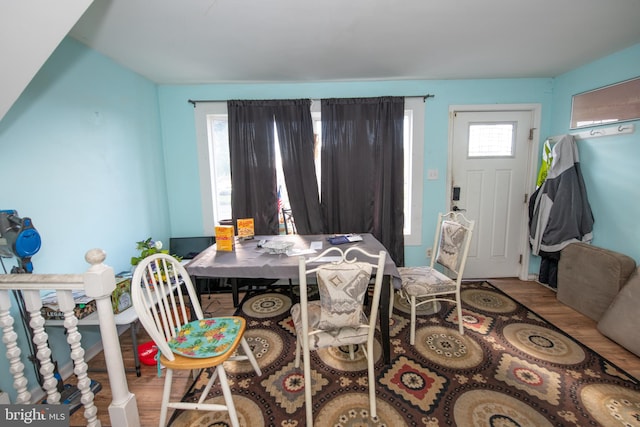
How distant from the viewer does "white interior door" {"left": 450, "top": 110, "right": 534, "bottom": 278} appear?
3057mm

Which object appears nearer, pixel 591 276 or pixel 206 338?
pixel 206 338

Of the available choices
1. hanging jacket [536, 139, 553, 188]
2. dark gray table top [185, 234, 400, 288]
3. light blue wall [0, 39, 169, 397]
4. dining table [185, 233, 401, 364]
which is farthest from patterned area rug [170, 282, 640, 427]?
hanging jacket [536, 139, 553, 188]

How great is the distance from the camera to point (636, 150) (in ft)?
7.45

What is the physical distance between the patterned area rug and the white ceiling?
7.87 feet

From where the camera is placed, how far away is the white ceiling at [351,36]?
5.49 feet

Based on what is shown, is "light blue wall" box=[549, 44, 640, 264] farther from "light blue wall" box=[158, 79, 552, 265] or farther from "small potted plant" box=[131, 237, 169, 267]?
"small potted plant" box=[131, 237, 169, 267]

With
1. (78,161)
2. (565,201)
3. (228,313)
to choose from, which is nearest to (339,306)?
(228,313)

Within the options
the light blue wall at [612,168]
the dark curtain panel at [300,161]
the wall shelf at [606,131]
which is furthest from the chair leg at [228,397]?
the wall shelf at [606,131]

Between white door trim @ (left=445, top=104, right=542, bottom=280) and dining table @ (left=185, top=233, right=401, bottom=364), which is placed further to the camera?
white door trim @ (left=445, top=104, right=542, bottom=280)

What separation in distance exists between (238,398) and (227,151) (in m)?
2.52

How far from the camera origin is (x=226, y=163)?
319 cm

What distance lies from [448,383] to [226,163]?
9.89ft

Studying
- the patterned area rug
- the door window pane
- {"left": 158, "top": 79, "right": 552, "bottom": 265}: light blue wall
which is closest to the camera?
the patterned area rug

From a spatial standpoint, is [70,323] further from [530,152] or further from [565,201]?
[530,152]
